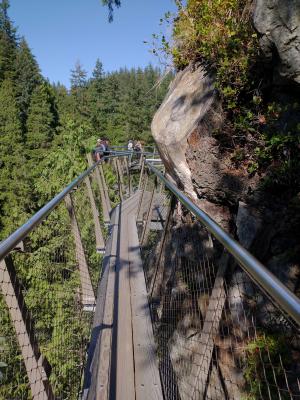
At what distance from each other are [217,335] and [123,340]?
0.99 meters

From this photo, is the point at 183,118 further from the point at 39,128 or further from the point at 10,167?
the point at 39,128

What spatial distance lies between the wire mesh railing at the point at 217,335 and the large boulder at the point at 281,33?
6.77 feet

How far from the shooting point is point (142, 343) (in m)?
2.79

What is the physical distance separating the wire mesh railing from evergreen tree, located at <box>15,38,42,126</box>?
5249cm

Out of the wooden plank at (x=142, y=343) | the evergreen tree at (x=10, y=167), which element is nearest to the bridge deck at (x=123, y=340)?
the wooden plank at (x=142, y=343)

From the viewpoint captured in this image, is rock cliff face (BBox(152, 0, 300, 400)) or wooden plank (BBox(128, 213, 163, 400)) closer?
wooden plank (BBox(128, 213, 163, 400))

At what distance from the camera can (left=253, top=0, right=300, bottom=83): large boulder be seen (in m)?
4.02

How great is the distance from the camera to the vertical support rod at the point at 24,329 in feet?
5.07

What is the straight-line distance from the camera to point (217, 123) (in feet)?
16.4

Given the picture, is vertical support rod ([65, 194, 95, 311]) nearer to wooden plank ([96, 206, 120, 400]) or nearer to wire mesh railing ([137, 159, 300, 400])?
wooden plank ([96, 206, 120, 400])

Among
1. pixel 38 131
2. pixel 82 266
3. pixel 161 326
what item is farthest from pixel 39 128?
pixel 161 326

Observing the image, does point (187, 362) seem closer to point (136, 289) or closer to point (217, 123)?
point (136, 289)

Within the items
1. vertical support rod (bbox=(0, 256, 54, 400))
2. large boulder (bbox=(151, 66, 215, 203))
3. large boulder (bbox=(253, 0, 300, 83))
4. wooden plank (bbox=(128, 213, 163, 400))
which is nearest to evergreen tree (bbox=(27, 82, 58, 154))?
large boulder (bbox=(151, 66, 215, 203))

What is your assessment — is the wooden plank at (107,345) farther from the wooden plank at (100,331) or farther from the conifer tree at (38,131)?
the conifer tree at (38,131)
